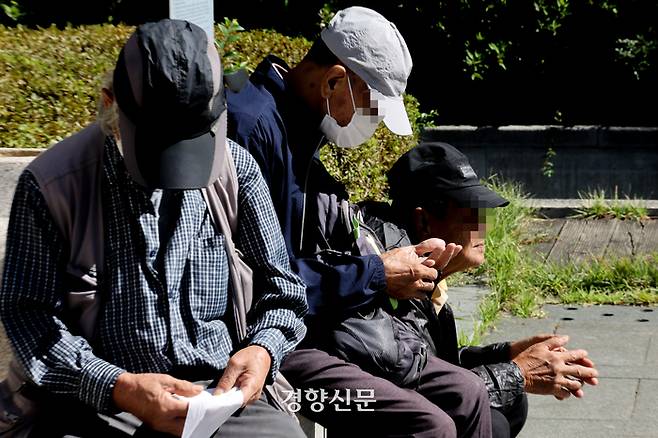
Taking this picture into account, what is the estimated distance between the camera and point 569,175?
11617 mm

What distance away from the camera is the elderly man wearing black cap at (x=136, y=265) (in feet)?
8.74

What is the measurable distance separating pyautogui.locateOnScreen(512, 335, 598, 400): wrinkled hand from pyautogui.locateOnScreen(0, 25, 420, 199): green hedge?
1.77m

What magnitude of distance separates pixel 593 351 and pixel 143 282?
4168 millimetres

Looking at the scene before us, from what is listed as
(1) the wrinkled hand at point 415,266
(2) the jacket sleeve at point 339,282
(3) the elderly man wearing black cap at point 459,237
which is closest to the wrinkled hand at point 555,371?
(3) the elderly man wearing black cap at point 459,237

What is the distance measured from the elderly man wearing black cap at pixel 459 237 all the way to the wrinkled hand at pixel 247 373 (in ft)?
3.59

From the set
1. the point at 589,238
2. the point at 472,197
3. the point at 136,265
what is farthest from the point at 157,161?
the point at 589,238

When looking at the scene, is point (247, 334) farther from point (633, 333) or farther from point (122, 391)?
point (633, 333)

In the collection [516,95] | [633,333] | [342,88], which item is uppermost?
[342,88]

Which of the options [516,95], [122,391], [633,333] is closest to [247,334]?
[122,391]

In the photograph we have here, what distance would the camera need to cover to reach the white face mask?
371 cm

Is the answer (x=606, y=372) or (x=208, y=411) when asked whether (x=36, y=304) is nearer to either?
(x=208, y=411)

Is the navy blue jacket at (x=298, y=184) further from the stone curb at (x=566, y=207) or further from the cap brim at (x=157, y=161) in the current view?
the stone curb at (x=566, y=207)

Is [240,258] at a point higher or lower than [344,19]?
lower

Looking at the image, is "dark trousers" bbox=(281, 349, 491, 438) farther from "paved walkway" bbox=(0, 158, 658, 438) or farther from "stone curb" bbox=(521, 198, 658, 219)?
"stone curb" bbox=(521, 198, 658, 219)
